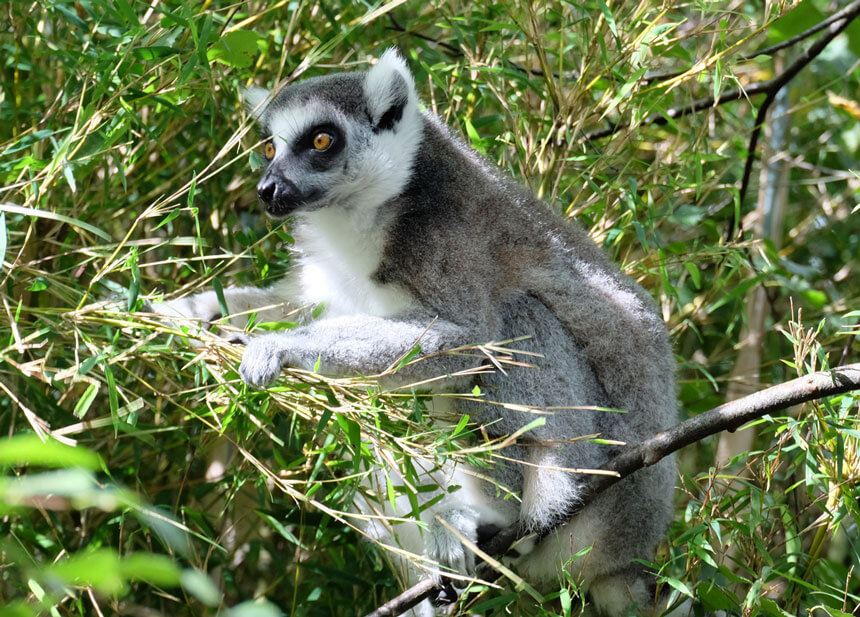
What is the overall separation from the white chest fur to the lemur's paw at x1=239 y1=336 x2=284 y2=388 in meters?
0.59

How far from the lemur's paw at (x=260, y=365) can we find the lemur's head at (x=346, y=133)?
A: 2.23 feet

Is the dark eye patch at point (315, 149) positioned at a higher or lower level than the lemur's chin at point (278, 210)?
higher

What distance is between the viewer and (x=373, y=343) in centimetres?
290

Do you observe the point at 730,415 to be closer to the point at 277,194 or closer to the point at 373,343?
the point at 373,343

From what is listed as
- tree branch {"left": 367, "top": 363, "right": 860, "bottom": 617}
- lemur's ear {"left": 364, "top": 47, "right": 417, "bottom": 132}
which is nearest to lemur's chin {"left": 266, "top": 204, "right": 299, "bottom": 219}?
lemur's ear {"left": 364, "top": 47, "right": 417, "bottom": 132}

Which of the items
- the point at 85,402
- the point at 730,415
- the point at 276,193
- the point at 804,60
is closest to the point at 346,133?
the point at 276,193

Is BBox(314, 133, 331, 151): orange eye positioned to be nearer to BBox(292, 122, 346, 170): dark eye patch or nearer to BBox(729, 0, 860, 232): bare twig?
BBox(292, 122, 346, 170): dark eye patch

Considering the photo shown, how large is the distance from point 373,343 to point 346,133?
905 millimetres

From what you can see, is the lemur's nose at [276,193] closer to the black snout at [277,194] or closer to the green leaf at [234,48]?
the black snout at [277,194]

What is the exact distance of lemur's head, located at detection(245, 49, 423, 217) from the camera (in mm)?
3234

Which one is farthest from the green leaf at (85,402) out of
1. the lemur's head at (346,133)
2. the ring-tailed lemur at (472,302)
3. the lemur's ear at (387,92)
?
the lemur's ear at (387,92)

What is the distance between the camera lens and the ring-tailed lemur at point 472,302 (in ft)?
10.0

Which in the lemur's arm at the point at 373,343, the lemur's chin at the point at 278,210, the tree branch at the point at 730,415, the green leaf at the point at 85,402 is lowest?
the tree branch at the point at 730,415

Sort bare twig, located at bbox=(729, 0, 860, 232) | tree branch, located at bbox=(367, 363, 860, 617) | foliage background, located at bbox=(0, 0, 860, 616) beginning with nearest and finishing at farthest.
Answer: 1. tree branch, located at bbox=(367, 363, 860, 617)
2. foliage background, located at bbox=(0, 0, 860, 616)
3. bare twig, located at bbox=(729, 0, 860, 232)
